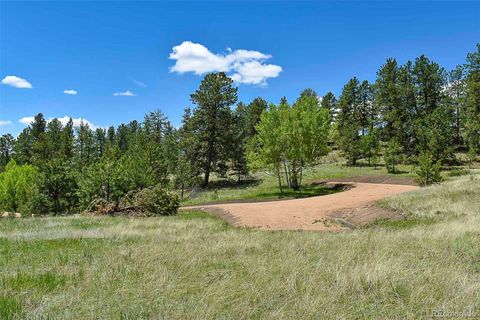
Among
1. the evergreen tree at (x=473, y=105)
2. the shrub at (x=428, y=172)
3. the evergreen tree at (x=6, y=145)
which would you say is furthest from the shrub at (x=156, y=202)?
the evergreen tree at (x=6, y=145)

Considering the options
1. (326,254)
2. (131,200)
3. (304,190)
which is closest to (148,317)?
(326,254)

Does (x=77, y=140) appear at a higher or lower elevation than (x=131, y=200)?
higher

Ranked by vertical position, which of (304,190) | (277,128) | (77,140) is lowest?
(304,190)

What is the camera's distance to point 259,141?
5400 cm

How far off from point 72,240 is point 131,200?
1430 centimetres

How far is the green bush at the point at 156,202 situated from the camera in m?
24.8

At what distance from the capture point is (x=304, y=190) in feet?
127

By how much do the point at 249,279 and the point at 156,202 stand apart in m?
19.6

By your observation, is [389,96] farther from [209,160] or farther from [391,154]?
[209,160]

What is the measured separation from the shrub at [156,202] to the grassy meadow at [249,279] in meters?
13.8

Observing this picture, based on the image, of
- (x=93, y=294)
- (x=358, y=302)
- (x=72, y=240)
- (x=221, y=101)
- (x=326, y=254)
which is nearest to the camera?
(x=358, y=302)

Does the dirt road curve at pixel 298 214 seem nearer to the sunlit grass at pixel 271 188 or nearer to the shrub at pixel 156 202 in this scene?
the shrub at pixel 156 202

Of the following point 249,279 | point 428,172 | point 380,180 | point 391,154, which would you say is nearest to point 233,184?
point 380,180

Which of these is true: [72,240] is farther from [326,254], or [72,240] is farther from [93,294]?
[326,254]
